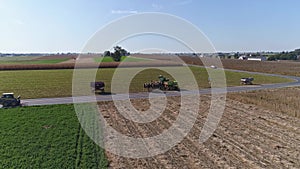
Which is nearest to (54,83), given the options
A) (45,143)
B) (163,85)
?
(163,85)

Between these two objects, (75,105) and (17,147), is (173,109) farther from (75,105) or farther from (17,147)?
(17,147)

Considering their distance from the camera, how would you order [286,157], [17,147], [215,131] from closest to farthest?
1. [286,157]
2. [17,147]
3. [215,131]

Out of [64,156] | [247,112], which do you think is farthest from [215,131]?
[64,156]

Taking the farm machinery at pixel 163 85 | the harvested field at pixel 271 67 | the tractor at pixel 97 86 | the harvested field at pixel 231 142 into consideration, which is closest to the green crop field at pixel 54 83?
the farm machinery at pixel 163 85

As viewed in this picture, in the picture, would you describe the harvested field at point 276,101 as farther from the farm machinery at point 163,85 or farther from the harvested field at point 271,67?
the harvested field at point 271,67

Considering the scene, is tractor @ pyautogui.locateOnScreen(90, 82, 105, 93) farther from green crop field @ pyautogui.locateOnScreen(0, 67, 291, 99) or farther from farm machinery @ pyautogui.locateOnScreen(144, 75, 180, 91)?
farm machinery @ pyautogui.locateOnScreen(144, 75, 180, 91)

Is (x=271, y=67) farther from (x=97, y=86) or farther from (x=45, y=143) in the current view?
(x=45, y=143)
